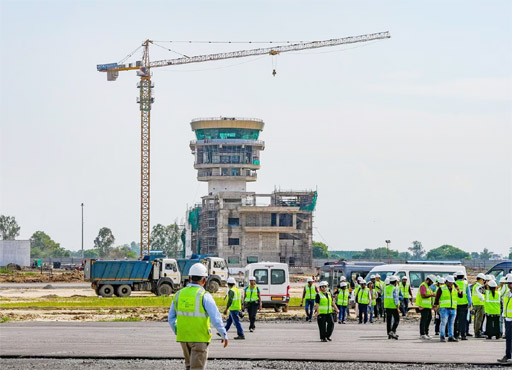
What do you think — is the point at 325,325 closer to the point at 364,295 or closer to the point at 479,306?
the point at 479,306

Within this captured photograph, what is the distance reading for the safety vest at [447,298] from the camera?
26516mm

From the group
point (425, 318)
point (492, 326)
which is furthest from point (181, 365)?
point (492, 326)

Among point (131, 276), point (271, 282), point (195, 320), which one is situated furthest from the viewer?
point (131, 276)

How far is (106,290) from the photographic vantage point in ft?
194

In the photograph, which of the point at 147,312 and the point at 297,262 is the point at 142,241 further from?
the point at 147,312

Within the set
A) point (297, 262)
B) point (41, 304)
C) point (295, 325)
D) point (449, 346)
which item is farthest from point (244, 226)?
point (449, 346)

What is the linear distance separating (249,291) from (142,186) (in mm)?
112773

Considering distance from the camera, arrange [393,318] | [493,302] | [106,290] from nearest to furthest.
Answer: [493,302] < [393,318] < [106,290]

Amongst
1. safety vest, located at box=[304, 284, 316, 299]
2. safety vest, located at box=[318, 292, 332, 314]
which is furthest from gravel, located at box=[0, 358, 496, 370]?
safety vest, located at box=[304, 284, 316, 299]

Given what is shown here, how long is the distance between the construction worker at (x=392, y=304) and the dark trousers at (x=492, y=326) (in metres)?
2.60

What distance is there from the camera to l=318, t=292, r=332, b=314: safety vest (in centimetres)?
2636

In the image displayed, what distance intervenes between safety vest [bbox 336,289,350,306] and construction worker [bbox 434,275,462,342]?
8.02m

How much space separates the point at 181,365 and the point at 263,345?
5215 mm

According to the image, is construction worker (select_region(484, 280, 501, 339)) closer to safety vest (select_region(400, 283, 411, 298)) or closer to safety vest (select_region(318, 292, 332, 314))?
safety vest (select_region(318, 292, 332, 314))
